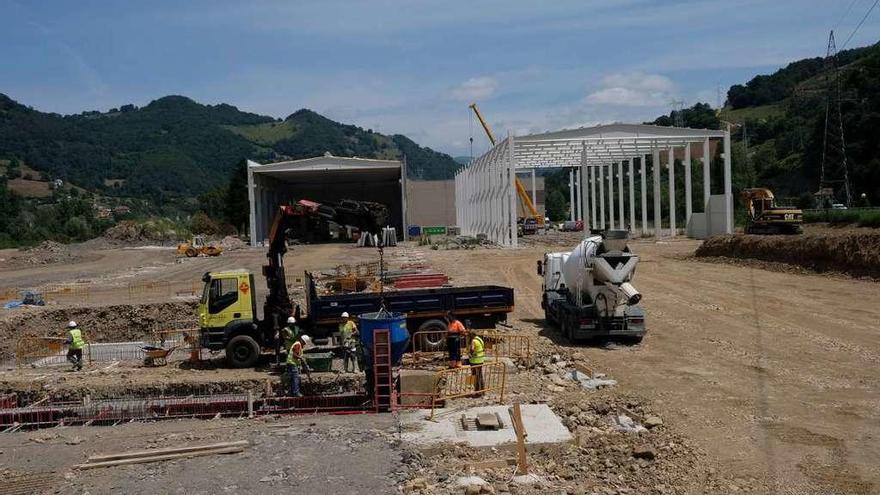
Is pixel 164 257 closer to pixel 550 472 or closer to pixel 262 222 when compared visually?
pixel 262 222

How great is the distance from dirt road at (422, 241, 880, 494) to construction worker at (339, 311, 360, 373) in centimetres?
553

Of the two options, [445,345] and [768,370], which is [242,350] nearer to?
[445,345]

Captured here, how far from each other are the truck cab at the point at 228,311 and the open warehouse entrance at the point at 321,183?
42.5 meters

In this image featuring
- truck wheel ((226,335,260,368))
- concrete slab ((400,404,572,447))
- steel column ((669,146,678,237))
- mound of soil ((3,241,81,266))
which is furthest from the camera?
mound of soil ((3,241,81,266))

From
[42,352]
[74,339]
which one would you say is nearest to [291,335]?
[74,339]

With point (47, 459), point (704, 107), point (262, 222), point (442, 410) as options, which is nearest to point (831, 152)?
point (262, 222)

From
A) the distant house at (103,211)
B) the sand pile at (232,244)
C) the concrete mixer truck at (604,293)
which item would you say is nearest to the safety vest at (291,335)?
the concrete mixer truck at (604,293)

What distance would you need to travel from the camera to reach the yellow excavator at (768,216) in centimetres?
4162

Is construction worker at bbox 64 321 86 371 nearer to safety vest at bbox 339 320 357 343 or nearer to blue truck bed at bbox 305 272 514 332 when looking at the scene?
blue truck bed at bbox 305 272 514 332

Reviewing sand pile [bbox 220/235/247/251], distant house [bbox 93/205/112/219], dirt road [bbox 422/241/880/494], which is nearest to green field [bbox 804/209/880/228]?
dirt road [bbox 422/241/880/494]

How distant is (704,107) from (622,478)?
166580 millimetres

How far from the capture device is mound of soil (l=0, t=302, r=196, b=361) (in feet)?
90.3

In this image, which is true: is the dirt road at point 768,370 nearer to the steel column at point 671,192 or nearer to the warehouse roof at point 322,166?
the steel column at point 671,192

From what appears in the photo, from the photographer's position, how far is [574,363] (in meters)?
16.7
